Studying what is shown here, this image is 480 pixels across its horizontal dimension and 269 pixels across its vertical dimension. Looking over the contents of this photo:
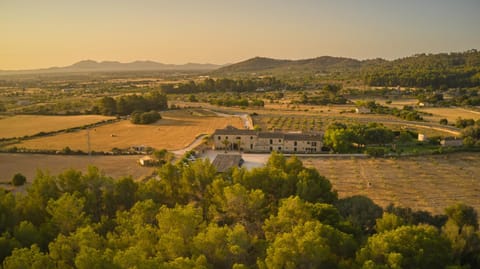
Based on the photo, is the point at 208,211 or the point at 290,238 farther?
the point at 208,211

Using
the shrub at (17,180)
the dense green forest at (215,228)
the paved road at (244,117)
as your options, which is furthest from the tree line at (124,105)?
the dense green forest at (215,228)

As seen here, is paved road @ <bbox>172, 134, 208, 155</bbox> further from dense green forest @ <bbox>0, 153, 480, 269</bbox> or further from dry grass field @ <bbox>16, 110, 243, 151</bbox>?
dense green forest @ <bbox>0, 153, 480, 269</bbox>

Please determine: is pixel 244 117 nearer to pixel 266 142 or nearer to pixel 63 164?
pixel 266 142

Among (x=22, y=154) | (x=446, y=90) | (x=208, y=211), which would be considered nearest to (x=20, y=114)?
(x=22, y=154)

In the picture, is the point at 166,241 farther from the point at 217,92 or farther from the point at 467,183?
the point at 217,92

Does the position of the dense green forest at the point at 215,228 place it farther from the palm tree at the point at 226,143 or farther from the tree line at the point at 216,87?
the tree line at the point at 216,87
